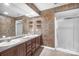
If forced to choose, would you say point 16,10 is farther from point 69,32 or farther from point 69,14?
point 69,32

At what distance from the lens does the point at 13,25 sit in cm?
192

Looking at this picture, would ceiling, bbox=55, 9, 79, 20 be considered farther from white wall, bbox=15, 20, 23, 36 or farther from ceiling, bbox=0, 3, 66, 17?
white wall, bbox=15, 20, 23, 36

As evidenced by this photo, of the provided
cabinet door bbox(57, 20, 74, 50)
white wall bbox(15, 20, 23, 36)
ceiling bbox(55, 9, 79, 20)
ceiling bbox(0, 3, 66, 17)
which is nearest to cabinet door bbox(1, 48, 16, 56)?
white wall bbox(15, 20, 23, 36)

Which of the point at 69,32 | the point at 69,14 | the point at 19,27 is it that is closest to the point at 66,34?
the point at 69,32

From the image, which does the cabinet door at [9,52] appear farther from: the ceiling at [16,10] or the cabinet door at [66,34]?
the cabinet door at [66,34]

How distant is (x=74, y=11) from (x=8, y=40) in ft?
5.42

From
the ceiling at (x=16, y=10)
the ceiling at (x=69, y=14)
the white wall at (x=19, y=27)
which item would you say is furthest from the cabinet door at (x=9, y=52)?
the ceiling at (x=69, y=14)

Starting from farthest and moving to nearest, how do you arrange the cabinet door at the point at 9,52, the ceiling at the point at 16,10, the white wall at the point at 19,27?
the white wall at the point at 19,27 → the ceiling at the point at 16,10 → the cabinet door at the point at 9,52

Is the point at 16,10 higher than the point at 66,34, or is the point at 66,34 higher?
the point at 16,10

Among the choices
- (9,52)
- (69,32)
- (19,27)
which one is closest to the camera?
(9,52)

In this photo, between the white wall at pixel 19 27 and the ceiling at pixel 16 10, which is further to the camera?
the white wall at pixel 19 27

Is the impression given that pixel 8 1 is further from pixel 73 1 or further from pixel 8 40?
pixel 73 1

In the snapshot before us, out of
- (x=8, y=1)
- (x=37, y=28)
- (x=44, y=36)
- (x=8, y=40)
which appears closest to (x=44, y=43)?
Answer: (x=44, y=36)

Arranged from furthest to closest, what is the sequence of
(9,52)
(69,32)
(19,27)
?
(69,32) → (19,27) → (9,52)
